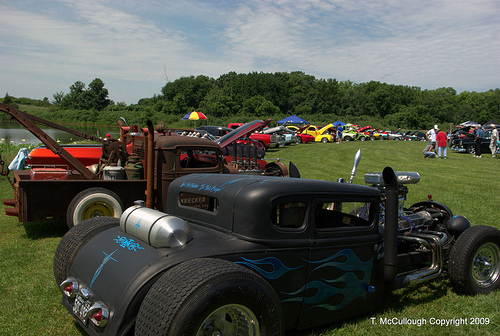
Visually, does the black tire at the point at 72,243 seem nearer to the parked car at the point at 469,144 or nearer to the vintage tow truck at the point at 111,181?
the vintage tow truck at the point at 111,181

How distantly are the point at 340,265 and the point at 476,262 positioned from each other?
2.23 m

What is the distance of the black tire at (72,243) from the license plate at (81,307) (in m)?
0.42

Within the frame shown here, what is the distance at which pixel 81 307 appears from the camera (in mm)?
3002

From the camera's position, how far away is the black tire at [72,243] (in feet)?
11.3

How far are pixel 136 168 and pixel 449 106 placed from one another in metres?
103

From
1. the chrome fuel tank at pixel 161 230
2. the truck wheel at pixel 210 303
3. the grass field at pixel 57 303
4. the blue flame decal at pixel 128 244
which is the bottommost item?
the grass field at pixel 57 303

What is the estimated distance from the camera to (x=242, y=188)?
3.17 m

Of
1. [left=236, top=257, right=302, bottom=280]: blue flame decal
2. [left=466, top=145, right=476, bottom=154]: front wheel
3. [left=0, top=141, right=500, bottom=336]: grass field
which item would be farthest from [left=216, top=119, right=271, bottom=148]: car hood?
[left=466, top=145, right=476, bottom=154]: front wheel

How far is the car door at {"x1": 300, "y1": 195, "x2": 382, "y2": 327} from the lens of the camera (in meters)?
3.26

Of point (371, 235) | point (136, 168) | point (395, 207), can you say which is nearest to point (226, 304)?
point (371, 235)

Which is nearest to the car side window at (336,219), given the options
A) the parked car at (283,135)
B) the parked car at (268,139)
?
the parked car at (268,139)

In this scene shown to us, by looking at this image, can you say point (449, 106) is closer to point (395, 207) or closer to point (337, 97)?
point (337, 97)

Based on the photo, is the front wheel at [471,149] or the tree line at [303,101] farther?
the tree line at [303,101]

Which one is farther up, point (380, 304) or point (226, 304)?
point (226, 304)
